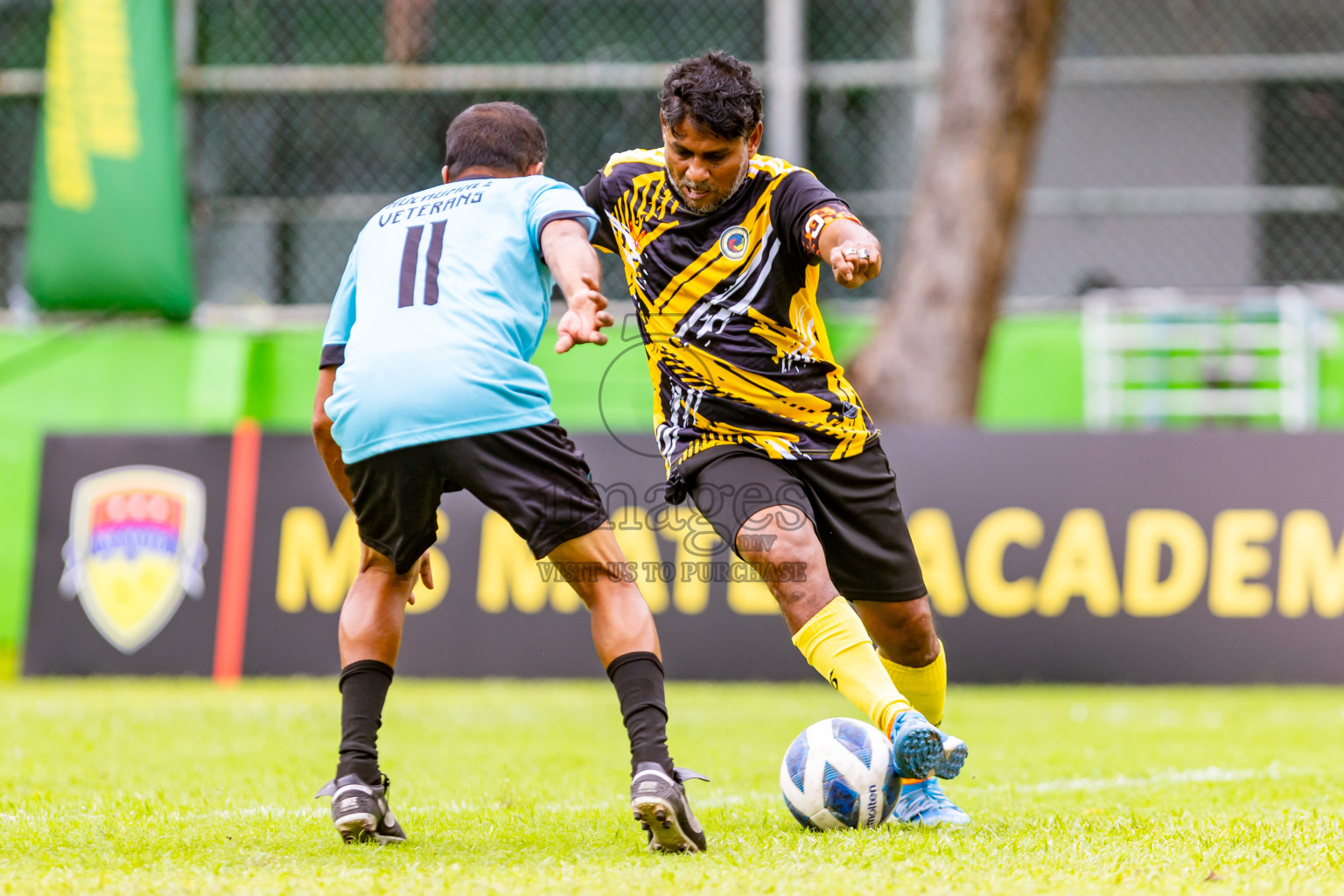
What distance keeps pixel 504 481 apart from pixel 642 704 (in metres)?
0.63

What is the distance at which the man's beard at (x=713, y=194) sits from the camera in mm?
4145

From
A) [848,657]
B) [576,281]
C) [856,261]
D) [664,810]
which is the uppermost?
[856,261]

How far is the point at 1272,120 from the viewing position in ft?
41.0

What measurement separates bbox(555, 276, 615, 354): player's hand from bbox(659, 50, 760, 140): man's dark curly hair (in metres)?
0.74

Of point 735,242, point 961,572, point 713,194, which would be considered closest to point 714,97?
point 713,194

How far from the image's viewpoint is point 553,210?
12.0 ft

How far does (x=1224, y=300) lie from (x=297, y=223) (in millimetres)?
7501

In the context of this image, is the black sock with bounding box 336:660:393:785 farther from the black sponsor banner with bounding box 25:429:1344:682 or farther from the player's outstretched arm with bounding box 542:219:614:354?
the black sponsor banner with bounding box 25:429:1344:682

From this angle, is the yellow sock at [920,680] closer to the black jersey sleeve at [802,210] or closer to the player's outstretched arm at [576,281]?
the black jersey sleeve at [802,210]

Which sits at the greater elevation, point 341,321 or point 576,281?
point 576,281

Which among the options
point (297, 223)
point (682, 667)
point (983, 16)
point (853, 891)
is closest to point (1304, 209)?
point (983, 16)

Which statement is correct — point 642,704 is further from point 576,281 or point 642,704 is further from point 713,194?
point 713,194

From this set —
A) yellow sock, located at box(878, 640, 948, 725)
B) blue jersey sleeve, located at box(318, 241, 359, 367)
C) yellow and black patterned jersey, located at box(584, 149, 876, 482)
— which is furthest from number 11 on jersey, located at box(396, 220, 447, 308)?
yellow sock, located at box(878, 640, 948, 725)

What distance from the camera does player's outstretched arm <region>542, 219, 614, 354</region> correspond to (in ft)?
11.2
